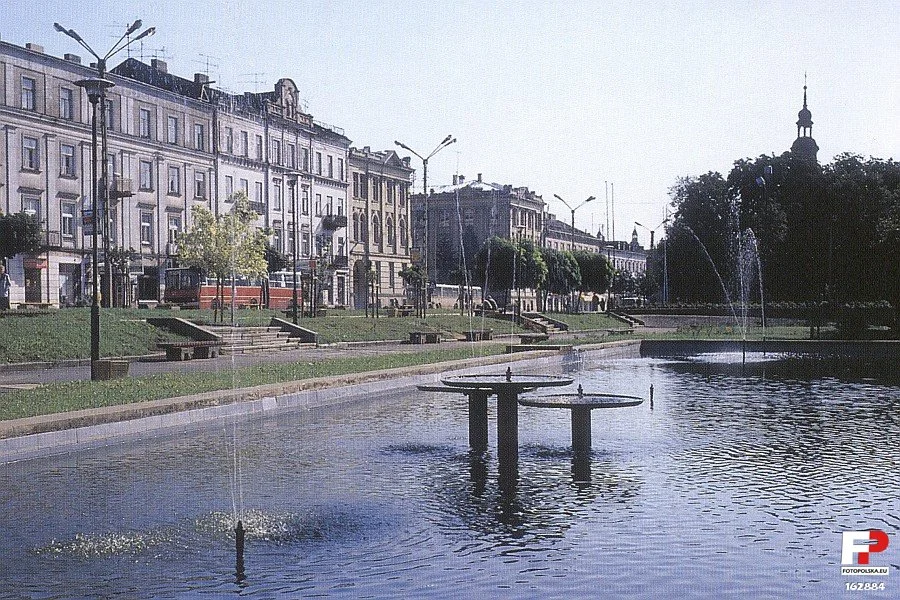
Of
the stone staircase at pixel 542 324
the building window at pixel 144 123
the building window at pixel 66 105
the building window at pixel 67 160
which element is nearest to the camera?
the building window at pixel 66 105

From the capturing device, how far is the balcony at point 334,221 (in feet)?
242

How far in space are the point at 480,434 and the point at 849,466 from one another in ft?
14.4

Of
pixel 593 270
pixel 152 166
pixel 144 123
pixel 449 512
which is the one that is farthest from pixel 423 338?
pixel 593 270

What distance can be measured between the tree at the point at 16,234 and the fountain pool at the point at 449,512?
28991 millimetres

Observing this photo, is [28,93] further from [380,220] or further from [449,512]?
[449,512]

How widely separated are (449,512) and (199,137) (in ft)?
180

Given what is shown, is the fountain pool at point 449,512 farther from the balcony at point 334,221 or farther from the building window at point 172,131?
the balcony at point 334,221

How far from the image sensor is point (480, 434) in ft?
42.8

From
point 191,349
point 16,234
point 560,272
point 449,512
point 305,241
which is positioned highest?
point 305,241

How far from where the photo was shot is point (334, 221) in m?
74.2

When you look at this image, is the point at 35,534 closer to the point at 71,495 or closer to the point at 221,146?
the point at 71,495

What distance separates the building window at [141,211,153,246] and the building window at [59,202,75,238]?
5.71 meters

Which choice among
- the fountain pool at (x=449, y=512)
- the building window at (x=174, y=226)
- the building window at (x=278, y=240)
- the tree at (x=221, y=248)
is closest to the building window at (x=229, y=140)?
the building window at (x=278, y=240)

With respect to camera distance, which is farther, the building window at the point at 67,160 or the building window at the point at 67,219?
the building window at the point at 67,160
